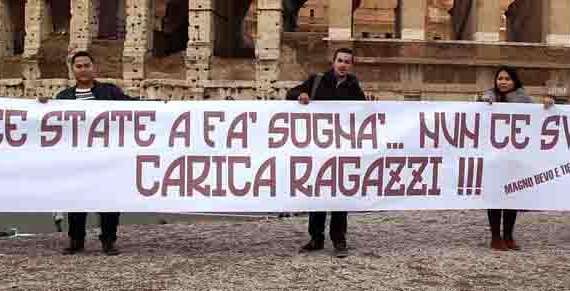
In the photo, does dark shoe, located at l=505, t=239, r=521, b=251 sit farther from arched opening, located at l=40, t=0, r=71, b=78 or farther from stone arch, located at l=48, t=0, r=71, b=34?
stone arch, located at l=48, t=0, r=71, b=34

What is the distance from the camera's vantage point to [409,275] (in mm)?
6012

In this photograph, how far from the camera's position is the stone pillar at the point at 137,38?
24.4 metres

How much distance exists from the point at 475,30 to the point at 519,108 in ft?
56.5

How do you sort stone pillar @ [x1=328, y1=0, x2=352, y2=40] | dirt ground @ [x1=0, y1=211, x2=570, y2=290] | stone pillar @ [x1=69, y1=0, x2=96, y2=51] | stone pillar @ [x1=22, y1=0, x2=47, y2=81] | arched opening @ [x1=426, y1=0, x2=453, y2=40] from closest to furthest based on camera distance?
dirt ground @ [x1=0, y1=211, x2=570, y2=290] → stone pillar @ [x1=328, y1=0, x2=352, y2=40] → stone pillar @ [x1=69, y1=0, x2=96, y2=51] → stone pillar @ [x1=22, y1=0, x2=47, y2=81] → arched opening @ [x1=426, y1=0, x2=453, y2=40]

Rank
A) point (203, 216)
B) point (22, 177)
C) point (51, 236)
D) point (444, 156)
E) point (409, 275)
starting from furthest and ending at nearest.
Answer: point (203, 216)
point (51, 236)
point (444, 156)
point (22, 177)
point (409, 275)

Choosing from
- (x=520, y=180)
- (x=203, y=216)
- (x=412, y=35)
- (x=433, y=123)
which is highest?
(x=412, y=35)

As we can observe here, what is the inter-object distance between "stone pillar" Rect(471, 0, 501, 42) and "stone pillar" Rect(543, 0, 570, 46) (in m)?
1.67

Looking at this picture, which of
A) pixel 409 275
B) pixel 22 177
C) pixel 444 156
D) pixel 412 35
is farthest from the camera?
pixel 412 35

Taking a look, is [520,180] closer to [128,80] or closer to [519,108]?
[519,108]

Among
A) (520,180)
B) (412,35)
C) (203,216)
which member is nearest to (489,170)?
(520,180)

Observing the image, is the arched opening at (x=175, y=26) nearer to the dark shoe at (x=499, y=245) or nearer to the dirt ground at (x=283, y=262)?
the dirt ground at (x=283, y=262)

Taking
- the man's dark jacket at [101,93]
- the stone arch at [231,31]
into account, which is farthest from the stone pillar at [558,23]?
the man's dark jacket at [101,93]

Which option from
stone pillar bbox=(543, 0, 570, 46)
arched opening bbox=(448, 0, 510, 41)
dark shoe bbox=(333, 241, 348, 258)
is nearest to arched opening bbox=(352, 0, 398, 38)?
arched opening bbox=(448, 0, 510, 41)

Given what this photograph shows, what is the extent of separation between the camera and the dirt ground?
5695mm
